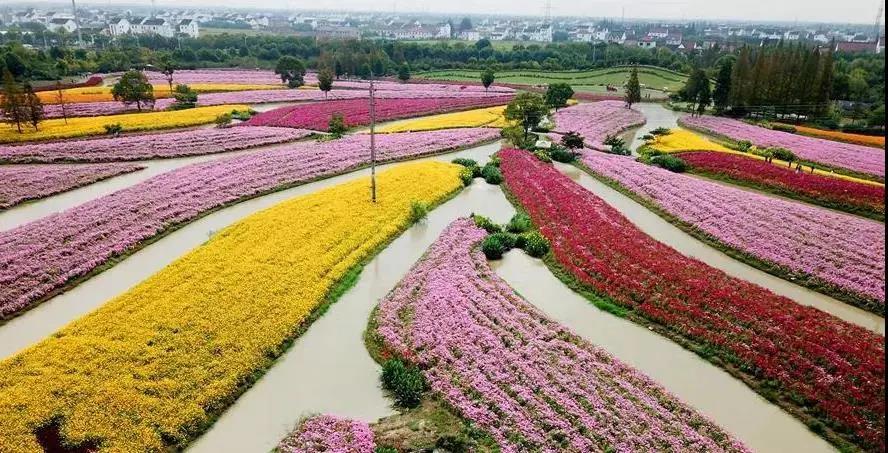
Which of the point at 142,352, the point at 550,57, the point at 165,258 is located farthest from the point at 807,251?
the point at 550,57

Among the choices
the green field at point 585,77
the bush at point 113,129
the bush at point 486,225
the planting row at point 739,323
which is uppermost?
the green field at point 585,77

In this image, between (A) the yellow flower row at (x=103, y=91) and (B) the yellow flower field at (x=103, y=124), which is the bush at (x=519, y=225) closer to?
(B) the yellow flower field at (x=103, y=124)

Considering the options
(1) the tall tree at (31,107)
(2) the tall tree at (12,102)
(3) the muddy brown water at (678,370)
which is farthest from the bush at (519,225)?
(2) the tall tree at (12,102)

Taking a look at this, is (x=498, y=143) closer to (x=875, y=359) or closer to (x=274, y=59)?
(x=875, y=359)

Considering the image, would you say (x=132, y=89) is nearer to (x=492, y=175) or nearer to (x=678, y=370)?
(x=492, y=175)

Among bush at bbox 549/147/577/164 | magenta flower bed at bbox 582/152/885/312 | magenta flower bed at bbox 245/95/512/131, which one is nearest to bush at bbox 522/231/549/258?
magenta flower bed at bbox 582/152/885/312

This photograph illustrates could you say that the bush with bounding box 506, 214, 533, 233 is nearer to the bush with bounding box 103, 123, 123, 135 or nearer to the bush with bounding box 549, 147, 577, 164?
the bush with bounding box 549, 147, 577, 164
